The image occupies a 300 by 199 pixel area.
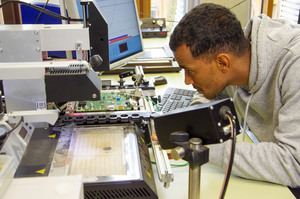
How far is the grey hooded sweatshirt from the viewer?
0.96 metres

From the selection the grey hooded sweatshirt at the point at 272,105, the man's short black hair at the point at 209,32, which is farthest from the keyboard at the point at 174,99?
the man's short black hair at the point at 209,32

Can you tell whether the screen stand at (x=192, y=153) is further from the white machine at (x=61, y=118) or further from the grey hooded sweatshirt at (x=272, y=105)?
the grey hooded sweatshirt at (x=272, y=105)

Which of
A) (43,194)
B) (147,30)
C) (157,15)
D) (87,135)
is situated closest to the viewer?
(43,194)

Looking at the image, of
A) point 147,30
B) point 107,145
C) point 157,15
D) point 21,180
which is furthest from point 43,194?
point 157,15

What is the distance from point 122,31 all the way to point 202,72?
843 millimetres

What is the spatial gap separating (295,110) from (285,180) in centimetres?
23

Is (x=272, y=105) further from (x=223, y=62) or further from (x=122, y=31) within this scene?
(x=122, y=31)

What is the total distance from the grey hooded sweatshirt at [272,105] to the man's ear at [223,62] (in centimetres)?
9

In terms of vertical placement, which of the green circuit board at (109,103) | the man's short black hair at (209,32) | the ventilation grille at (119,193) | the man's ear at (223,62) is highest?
the man's short black hair at (209,32)

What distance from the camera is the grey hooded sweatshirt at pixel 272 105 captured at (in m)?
0.96

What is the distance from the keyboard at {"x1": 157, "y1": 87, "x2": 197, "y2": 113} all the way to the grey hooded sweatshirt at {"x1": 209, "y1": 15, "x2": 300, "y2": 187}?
1.23 feet

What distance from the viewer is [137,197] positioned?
0.82m

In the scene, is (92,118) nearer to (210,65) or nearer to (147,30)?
(210,65)

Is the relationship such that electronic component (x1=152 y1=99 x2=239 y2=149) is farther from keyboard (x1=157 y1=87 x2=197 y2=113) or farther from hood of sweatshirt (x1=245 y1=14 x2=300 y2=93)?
keyboard (x1=157 y1=87 x2=197 y2=113)
